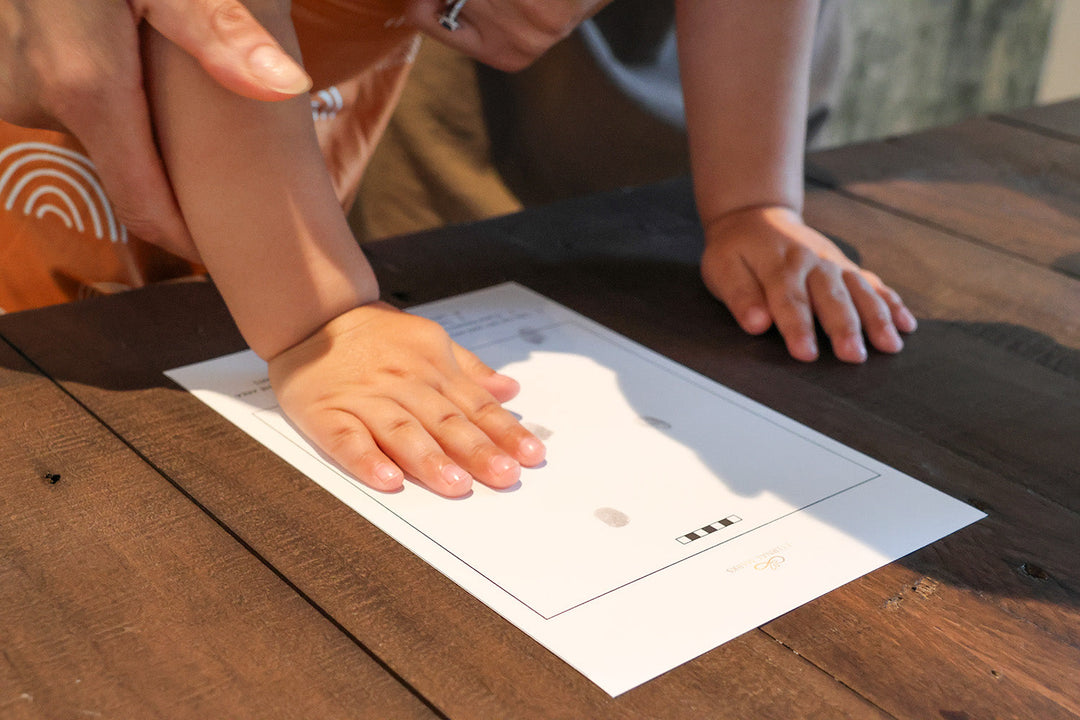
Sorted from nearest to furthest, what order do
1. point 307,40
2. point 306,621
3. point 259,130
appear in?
point 306,621 → point 259,130 → point 307,40

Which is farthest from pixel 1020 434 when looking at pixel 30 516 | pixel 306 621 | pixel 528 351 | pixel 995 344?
pixel 30 516

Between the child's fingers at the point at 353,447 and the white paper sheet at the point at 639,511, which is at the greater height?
the child's fingers at the point at 353,447

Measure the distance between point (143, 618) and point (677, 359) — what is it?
366 millimetres

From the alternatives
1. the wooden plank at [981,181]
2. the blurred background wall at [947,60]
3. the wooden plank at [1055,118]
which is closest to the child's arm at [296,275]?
the wooden plank at [981,181]

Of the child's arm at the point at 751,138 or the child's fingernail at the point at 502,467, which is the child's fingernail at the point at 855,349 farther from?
the child's fingernail at the point at 502,467

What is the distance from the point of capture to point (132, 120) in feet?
1.89

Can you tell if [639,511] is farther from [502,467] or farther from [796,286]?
[796,286]

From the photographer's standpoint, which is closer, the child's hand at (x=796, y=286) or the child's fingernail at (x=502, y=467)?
the child's fingernail at (x=502, y=467)

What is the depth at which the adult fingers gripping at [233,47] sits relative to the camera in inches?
19.9

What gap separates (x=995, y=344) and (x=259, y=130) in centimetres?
49

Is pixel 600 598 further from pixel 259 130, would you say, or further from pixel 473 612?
pixel 259 130

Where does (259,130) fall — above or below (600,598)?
above

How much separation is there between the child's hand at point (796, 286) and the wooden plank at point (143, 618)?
0.39m

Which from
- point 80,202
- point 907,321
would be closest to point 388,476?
point 907,321
